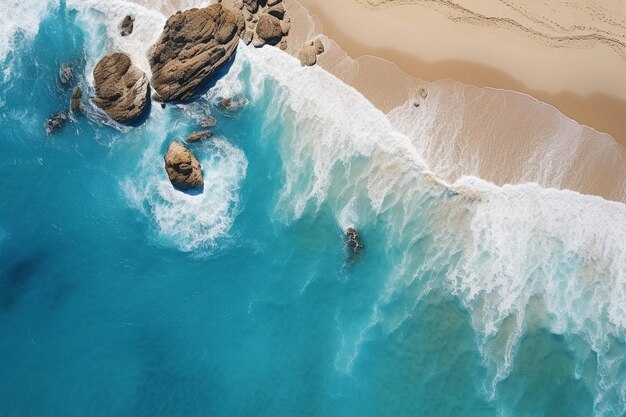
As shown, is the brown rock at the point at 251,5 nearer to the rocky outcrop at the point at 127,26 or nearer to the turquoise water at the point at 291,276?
the turquoise water at the point at 291,276

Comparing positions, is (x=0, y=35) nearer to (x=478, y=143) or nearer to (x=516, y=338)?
(x=478, y=143)

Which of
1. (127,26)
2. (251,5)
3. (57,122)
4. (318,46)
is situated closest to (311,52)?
(318,46)

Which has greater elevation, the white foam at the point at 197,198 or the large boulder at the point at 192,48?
the large boulder at the point at 192,48

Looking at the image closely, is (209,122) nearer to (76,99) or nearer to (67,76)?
(76,99)

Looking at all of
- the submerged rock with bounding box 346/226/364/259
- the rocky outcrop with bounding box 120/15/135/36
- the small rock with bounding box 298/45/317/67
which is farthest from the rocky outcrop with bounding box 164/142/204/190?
the submerged rock with bounding box 346/226/364/259

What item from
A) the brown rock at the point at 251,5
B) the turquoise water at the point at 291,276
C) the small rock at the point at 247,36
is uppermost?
the brown rock at the point at 251,5

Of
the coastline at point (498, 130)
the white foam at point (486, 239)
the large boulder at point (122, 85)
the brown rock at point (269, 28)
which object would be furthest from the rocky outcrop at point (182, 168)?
the coastline at point (498, 130)

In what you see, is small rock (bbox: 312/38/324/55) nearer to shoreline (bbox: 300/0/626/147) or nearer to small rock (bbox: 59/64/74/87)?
shoreline (bbox: 300/0/626/147)

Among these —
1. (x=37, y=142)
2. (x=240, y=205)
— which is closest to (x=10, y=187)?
(x=37, y=142)
